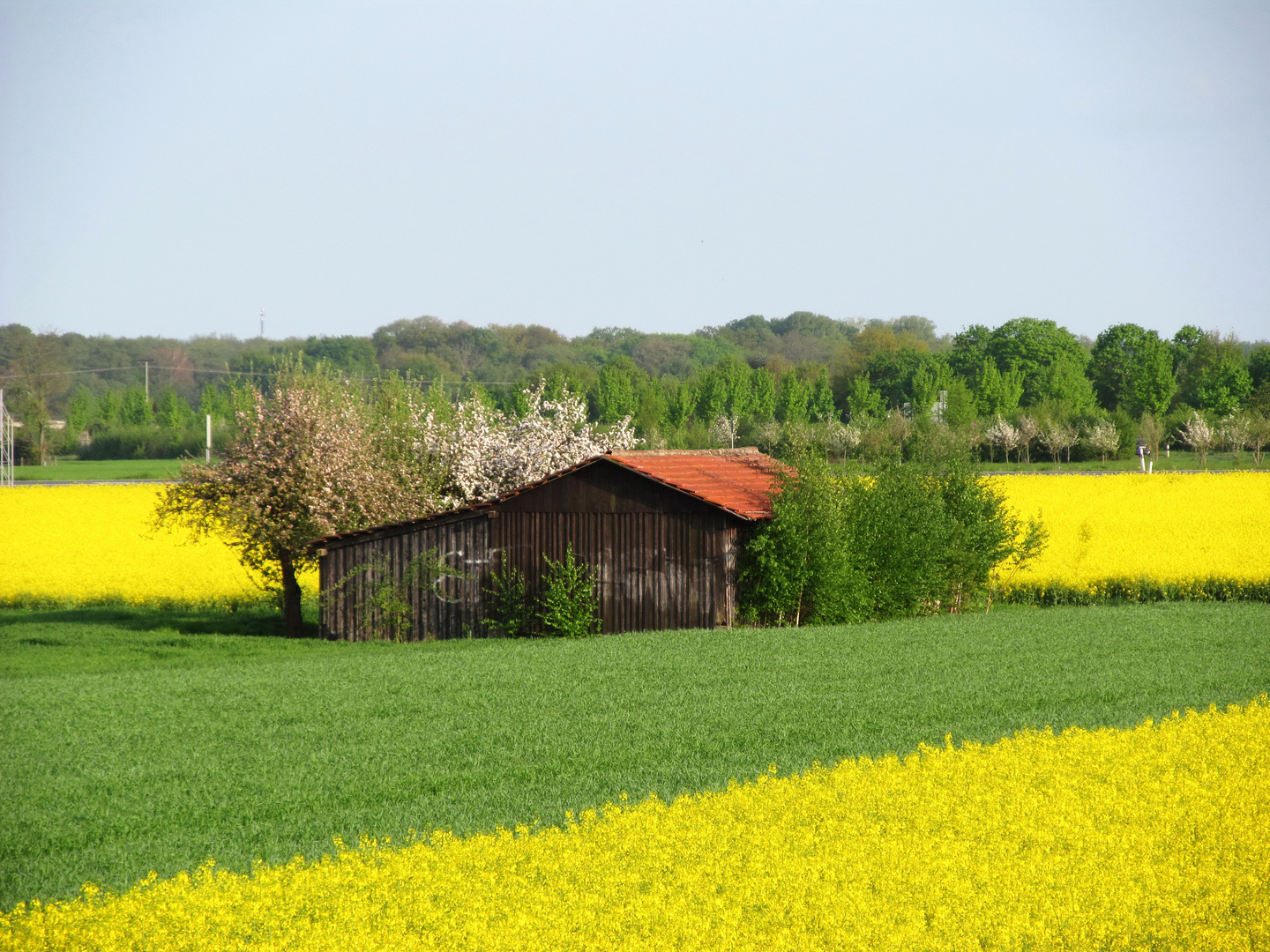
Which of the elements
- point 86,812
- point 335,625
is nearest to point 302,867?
point 86,812

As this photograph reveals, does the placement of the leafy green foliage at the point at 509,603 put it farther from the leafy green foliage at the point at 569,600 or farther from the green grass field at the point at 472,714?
the green grass field at the point at 472,714

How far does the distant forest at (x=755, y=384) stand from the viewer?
88938 millimetres

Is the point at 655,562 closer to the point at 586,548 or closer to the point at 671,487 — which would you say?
the point at 586,548

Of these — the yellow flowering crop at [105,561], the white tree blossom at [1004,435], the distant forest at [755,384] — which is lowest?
the yellow flowering crop at [105,561]

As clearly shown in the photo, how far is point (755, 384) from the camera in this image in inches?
4213

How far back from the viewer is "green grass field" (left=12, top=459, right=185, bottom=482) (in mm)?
74125

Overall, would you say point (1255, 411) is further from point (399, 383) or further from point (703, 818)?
point (703, 818)

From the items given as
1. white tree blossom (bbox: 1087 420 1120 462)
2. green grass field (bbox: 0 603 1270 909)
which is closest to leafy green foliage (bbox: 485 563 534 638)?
green grass field (bbox: 0 603 1270 909)

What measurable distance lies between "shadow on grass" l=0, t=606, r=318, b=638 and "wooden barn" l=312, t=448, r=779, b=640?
2.85m

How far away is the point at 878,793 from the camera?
424 inches

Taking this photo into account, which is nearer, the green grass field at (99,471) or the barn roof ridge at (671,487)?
the barn roof ridge at (671,487)

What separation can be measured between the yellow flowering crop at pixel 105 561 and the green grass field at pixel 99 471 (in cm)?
1977

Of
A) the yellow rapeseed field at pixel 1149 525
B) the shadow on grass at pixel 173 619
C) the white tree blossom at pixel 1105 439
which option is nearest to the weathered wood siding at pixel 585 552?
the shadow on grass at pixel 173 619

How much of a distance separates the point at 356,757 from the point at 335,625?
39.7ft
